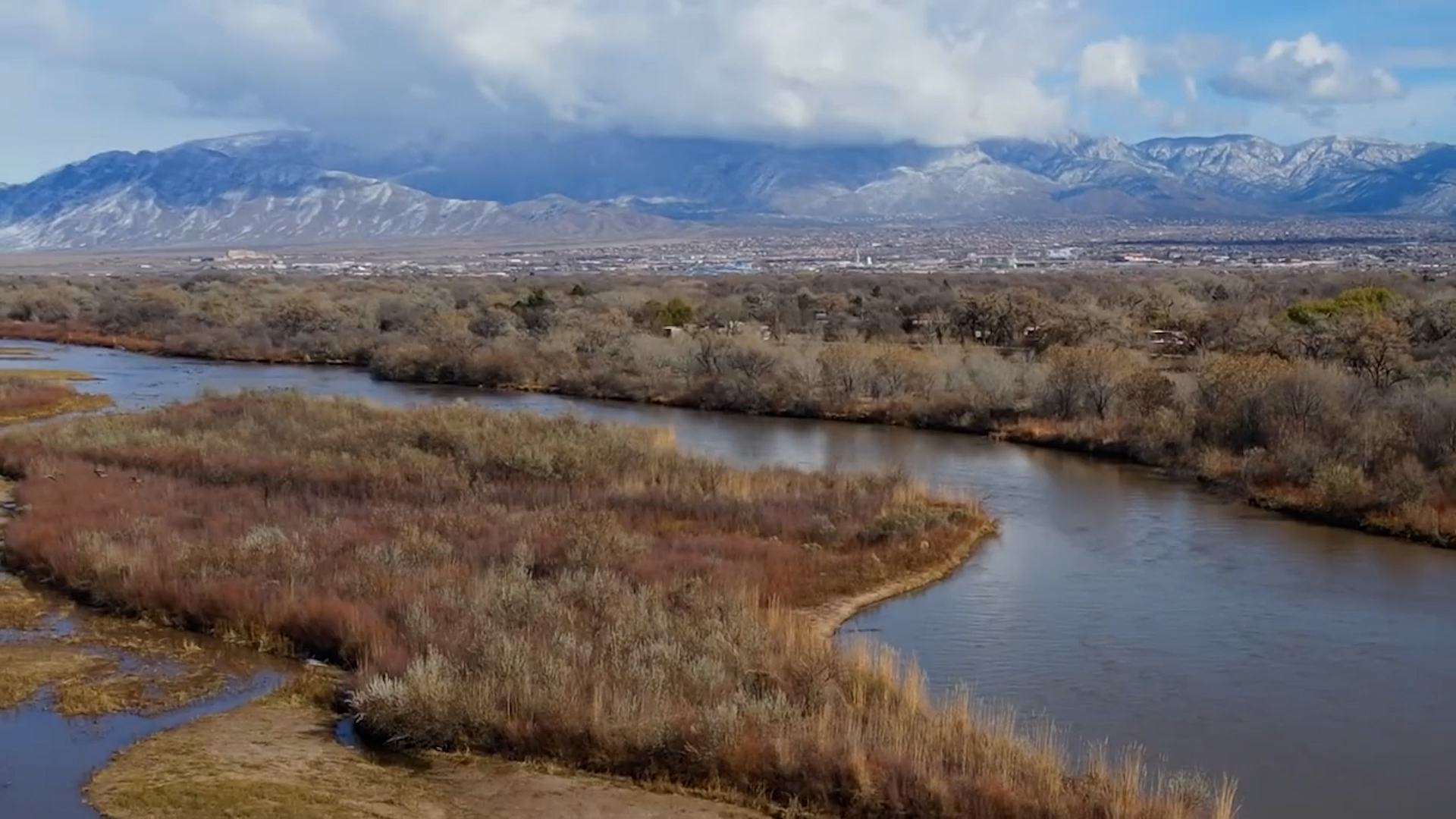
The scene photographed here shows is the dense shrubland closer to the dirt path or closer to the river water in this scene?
the river water

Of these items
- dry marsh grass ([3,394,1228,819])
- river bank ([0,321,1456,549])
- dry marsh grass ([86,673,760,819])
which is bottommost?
river bank ([0,321,1456,549])

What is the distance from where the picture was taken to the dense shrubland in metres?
30.2

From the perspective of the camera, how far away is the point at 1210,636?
18.9 meters

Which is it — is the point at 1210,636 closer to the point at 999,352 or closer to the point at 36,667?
the point at 36,667

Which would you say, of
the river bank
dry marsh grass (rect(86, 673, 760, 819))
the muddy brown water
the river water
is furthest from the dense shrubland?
the muddy brown water

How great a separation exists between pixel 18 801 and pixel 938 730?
332 inches

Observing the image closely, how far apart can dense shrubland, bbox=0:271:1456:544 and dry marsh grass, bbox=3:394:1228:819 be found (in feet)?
32.7

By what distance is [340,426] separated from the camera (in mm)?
31922

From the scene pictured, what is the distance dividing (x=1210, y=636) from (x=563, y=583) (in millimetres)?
8751

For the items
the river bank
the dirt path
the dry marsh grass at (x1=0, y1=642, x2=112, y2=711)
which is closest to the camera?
the dry marsh grass at (x1=0, y1=642, x2=112, y2=711)

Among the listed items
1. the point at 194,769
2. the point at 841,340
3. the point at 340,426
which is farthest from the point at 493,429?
the point at 841,340

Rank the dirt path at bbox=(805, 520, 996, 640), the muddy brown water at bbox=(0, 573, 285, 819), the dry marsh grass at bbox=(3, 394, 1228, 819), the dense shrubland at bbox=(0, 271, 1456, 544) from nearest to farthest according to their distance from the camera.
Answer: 1. the muddy brown water at bbox=(0, 573, 285, 819)
2. the dry marsh grass at bbox=(3, 394, 1228, 819)
3. the dirt path at bbox=(805, 520, 996, 640)
4. the dense shrubland at bbox=(0, 271, 1456, 544)

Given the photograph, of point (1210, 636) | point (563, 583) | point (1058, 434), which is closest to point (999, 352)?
point (1058, 434)

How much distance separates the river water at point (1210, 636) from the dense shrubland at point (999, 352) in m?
2.60
